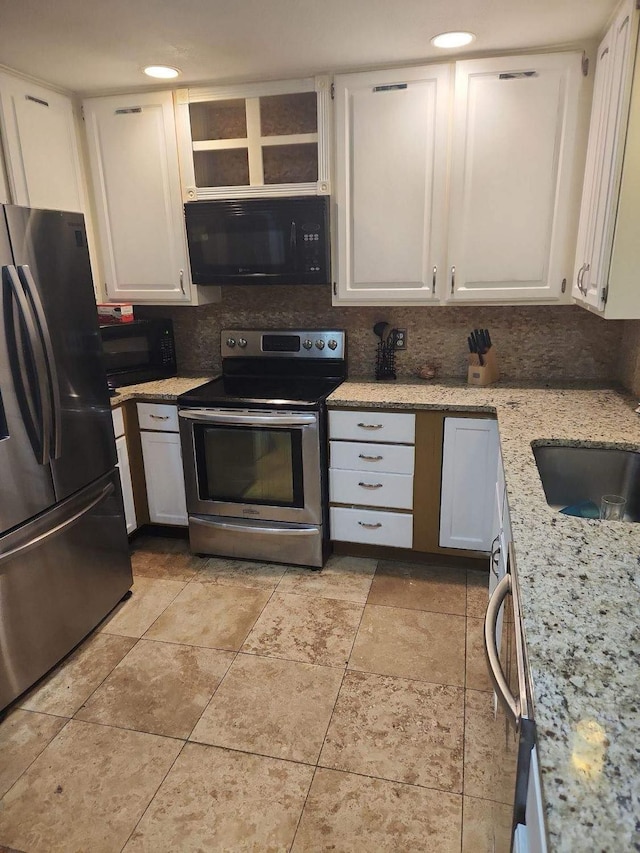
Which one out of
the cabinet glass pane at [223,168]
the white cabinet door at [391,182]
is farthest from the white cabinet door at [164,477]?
the cabinet glass pane at [223,168]

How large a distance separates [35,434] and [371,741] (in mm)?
1535

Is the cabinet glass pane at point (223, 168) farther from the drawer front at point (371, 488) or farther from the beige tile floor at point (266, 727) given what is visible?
the beige tile floor at point (266, 727)

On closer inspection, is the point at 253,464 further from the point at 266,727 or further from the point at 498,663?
the point at 498,663

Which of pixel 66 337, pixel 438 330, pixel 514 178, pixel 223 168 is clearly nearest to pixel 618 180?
pixel 514 178

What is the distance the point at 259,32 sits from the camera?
212cm

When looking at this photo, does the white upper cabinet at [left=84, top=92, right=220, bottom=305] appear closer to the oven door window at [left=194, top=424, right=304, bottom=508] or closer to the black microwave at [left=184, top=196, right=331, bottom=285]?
the black microwave at [left=184, top=196, right=331, bottom=285]

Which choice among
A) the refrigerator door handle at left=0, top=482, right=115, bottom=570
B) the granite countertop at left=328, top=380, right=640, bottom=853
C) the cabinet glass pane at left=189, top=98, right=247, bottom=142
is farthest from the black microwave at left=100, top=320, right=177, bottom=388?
the granite countertop at left=328, top=380, right=640, bottom=853

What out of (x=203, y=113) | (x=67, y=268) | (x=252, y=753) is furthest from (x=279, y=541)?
(x=203, y=113)

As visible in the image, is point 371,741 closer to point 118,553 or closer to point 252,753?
point 252,753

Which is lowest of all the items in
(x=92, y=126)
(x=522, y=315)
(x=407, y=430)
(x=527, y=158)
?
(x=407, y=430)

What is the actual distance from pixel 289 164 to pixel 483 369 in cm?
142

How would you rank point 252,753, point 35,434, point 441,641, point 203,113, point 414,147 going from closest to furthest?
1. point 252,753
2. point 35,434
3. point 441,641
4. point 414,147
5. point 203,113

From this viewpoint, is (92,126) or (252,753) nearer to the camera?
(252,753)

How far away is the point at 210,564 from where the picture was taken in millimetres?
2986
